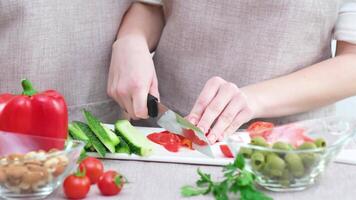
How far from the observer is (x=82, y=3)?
64.1 inches

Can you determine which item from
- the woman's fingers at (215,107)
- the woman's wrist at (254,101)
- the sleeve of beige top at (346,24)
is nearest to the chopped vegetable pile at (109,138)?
the woman's fingers at (215,107)

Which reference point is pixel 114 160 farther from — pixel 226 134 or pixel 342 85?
pixel 342 85

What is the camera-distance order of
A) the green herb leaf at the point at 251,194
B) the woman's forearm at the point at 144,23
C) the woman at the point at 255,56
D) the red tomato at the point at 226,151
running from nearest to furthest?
the green herb leaf at the point at 251,194 → the red tomato at the point at 226,151 → the woman at the point at 255,56 → the woman's forearm at the point at 144,23

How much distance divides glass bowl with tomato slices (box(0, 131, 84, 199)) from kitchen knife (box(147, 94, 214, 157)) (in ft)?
0.82

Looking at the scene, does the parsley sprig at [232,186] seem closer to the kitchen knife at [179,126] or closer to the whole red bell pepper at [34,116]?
the kitchen knife at [179,126]

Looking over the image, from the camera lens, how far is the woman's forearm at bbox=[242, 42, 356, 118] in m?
1.51

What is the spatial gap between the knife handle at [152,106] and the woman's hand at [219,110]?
8cm

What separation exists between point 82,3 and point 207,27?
0.90ft

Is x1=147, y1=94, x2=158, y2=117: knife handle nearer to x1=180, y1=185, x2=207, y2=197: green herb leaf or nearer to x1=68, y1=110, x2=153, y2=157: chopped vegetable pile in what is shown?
x1=68, y1=110, x2=153, y2=157: chopped vegetable pile

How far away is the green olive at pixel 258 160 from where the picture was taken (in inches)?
44.7

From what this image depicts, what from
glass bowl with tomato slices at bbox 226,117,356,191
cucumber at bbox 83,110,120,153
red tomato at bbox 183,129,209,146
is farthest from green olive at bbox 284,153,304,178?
cucumber at bbox 83,110,120,153

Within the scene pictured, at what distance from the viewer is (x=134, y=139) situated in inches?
53.9

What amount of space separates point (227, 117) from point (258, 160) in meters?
0.28

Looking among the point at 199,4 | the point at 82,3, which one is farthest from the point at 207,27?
the point at 82,3
